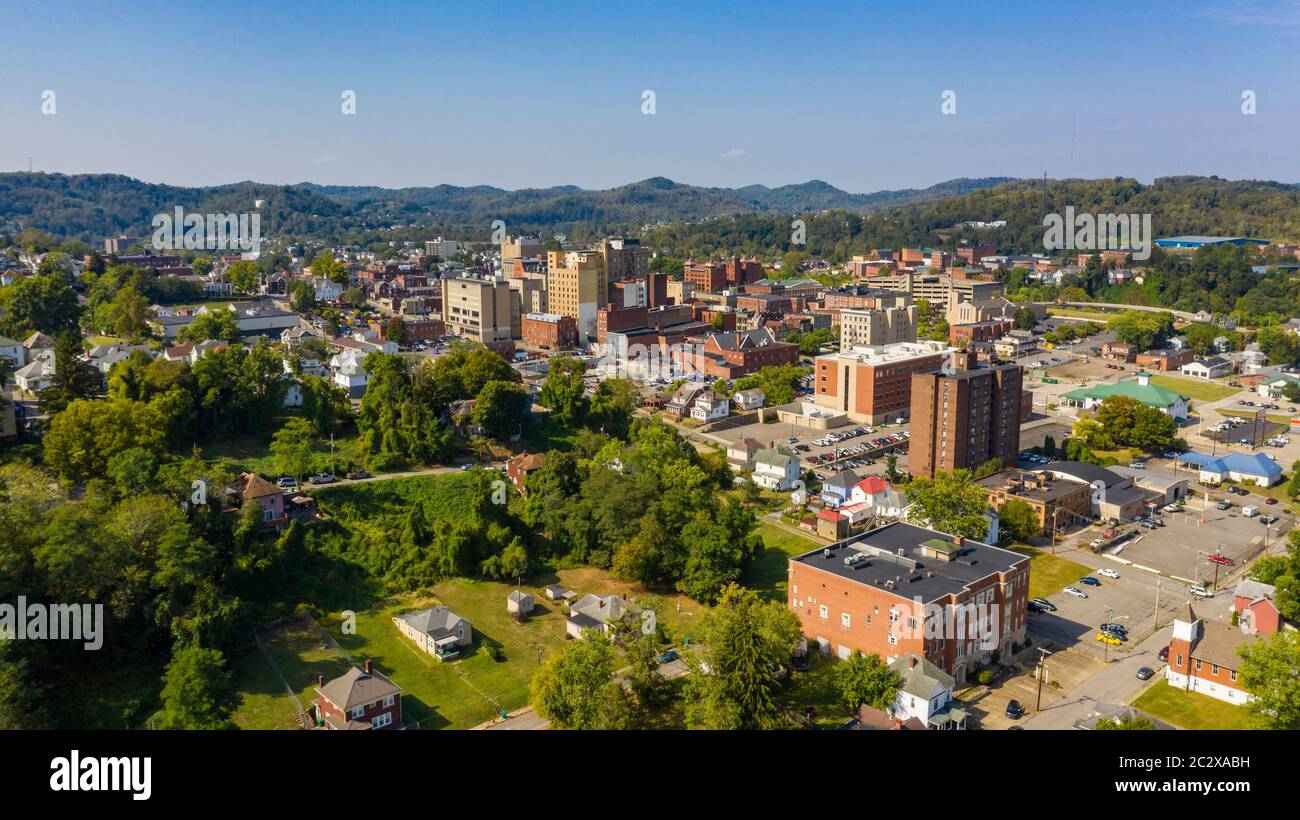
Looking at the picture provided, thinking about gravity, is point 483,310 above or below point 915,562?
above

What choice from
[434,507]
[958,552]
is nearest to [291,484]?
[434,507]

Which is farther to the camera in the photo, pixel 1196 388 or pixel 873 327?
pixel 873 327

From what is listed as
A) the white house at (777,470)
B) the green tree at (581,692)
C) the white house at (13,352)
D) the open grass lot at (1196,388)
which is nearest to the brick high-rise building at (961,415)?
the white house at (777,470)

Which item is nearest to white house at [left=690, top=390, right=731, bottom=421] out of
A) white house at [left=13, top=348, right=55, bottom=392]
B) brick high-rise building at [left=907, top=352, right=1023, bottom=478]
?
brick high-rise building at [left=907, top=352, right=1023, bottom=478]

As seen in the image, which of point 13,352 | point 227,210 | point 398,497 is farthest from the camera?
point 227,210

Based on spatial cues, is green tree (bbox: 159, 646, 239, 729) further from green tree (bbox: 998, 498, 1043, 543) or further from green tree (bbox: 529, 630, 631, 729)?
green tree (bbox: 998, 498, 1043, 543)

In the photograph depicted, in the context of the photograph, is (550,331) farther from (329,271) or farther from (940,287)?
(940,287)

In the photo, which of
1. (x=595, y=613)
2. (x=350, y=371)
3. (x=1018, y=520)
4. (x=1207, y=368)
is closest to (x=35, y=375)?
(x=350, y=371)
